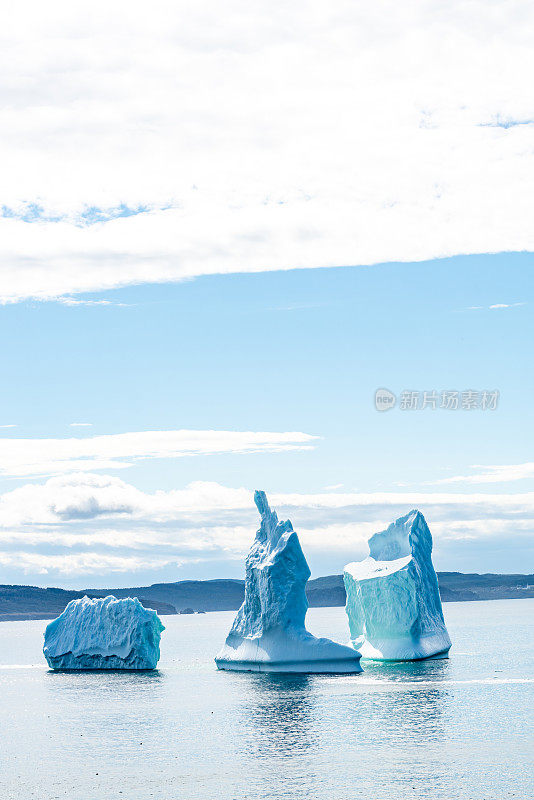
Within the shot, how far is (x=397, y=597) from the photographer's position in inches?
2063

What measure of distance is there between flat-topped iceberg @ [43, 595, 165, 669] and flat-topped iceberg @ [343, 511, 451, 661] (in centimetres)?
1136

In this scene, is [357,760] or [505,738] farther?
[505,738]

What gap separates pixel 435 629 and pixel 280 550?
41.5 feet

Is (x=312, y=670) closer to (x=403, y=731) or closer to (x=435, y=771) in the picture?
(x=403, y=731)

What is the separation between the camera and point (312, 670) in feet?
162

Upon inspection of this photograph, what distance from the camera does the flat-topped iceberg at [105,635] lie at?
52.9 metres

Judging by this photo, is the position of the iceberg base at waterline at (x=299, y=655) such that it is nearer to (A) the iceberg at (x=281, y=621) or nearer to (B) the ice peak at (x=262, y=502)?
(A) the iceberg at (x=281, y=621)

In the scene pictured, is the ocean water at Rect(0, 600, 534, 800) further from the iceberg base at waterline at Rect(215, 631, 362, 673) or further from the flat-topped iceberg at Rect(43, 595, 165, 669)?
the flat-topped iceberg at Rect(43, 595, 165, 669)

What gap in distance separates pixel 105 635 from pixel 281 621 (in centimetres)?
1191

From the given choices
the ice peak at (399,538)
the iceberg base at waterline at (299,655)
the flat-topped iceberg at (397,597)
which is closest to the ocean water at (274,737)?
the iceberg base at waterline at (299,655)

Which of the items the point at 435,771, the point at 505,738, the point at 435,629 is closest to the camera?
the point at 435,771

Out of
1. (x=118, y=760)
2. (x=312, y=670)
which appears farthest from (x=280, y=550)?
(x=118, y=760)

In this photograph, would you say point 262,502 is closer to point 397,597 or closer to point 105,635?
point 397,597

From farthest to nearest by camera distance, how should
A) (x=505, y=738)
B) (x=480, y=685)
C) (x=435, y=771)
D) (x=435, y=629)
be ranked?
1. (x=435, y=629)
2. (x=480, y=685)
3. (x=505, y=738)
4. (x=435, y=771)
